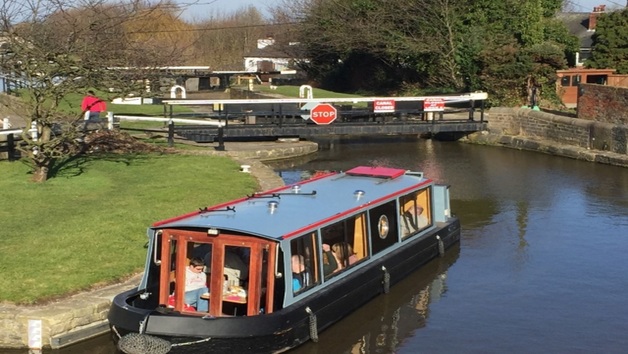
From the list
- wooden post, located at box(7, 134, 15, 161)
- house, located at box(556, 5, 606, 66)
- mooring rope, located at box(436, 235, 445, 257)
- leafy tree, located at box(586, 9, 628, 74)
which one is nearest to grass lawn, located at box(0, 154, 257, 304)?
wooden post, located at box(7, 134, 15, 161)

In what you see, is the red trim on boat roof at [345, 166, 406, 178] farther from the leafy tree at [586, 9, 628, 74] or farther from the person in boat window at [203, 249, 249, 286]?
the leafy tree at [586, 9, 628, 74]

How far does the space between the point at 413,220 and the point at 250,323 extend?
16.9 ft

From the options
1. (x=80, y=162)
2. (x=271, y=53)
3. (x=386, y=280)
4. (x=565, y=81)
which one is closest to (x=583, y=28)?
(x=565, y=81)

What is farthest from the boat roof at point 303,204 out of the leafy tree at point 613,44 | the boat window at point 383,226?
the leafy tree at point 613,44

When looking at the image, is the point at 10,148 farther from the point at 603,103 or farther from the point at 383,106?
the point at 603,103

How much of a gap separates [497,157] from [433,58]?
45.1 ft

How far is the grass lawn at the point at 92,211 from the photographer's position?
1128cm

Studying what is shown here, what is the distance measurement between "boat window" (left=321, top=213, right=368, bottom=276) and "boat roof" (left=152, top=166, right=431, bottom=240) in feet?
0.54

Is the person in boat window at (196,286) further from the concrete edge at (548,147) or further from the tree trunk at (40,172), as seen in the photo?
the concrete edge at (548,147)

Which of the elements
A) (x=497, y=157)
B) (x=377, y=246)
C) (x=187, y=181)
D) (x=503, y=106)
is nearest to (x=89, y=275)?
(x=377, y=246)

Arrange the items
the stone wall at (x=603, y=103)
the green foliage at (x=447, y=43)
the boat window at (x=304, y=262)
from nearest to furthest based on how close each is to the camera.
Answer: the boat window at (x=304, y=262)
the stone wall at (x=603, y=103)
the green foliage at (x=447, y=43)

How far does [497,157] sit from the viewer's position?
26.9 meters

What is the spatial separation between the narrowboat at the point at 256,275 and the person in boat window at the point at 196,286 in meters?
0.01

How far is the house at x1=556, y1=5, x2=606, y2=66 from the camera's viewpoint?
45.4 m
